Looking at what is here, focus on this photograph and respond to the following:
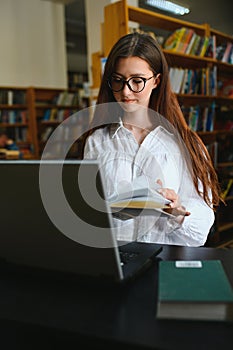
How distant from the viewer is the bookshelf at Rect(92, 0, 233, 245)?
2727 millimetres

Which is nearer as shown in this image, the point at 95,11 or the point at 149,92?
the point at 149,92

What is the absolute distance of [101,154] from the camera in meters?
1.28

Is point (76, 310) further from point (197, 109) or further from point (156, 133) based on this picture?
point (197, 109)

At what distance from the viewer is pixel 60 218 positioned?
64cm

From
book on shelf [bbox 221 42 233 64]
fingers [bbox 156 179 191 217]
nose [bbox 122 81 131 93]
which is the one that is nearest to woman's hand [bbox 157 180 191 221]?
fingers [bbox 156 179 191 217]

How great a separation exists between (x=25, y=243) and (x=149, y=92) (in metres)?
0.72

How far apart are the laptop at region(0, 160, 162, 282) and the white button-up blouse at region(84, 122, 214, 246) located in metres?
0.42

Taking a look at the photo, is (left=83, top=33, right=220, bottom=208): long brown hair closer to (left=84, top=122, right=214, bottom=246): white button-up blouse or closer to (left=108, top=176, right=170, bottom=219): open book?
(left=84, top=122, right=214, bottom=246): white button-up blouse

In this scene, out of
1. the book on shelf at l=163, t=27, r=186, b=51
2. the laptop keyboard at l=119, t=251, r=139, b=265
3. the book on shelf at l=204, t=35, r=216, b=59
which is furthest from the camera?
the book on shelf at l=204, t=35, r=216, b=59

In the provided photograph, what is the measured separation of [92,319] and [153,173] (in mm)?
712

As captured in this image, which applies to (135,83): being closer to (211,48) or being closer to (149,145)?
(149,145)

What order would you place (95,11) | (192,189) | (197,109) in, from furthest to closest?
(95,11) → (197,109) → (192,189)

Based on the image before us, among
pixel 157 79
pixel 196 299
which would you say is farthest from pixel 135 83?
pixel 196 299

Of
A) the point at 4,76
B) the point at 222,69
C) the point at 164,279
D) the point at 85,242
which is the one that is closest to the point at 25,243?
the point at 85,242
